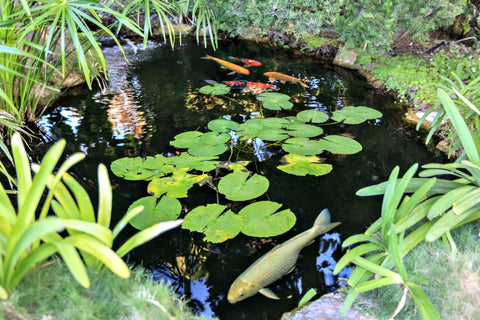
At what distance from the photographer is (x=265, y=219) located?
231cm

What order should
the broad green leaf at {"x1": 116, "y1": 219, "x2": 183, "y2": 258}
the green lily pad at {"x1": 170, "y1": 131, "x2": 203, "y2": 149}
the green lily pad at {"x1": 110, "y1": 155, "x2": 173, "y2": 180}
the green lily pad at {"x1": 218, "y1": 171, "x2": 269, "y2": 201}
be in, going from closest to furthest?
1. the broad green leaf at {"x1": 116, "y1": 219, "x2": 183, "y2": 258}
2. the green lily pad at {"x1": 218, "y1": 171, "x2": 269, "y2": 201}
3. the green lily pad at {"x1": 110, "y1": 155, "x2": 173, "y2": 180}
4. the green lily pad at {"x1": 170, "y1": 131, "x2": 203, "y2": 149}

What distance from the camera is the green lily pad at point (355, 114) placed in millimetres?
3613

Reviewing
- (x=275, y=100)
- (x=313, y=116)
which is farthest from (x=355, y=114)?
(x=275, y=100)

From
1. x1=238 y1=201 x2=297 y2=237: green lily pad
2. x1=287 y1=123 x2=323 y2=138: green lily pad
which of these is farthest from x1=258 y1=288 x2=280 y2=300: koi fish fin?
x1=287 y1=123 x2=323 y2=138: green lily pad

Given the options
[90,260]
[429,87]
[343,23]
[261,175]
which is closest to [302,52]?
[343,23]

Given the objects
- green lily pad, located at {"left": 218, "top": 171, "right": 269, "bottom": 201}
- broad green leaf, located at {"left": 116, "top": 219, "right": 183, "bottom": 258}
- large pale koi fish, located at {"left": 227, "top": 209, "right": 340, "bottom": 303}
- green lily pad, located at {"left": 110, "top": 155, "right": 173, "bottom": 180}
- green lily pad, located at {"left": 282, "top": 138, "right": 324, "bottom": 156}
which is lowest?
large pale koi fish, located at {"left": 227, "top": 209, "right": 340, "bottom": 303}

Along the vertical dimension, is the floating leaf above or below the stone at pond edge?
above

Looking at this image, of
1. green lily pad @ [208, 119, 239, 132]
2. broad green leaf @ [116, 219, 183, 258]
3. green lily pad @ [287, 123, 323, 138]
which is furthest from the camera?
green lily pad @ [208, 119, 239, 132]

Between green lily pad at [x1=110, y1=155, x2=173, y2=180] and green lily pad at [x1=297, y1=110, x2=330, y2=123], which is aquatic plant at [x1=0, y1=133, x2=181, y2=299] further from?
green lily pad at [x1=297, y1=110, x2=330, y2=123]

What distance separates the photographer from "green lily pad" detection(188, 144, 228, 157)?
300 cm

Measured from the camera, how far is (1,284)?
114 cm

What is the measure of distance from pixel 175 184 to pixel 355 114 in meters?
2.10

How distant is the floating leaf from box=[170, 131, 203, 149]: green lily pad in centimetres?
97

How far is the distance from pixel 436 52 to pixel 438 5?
0.68 meters
